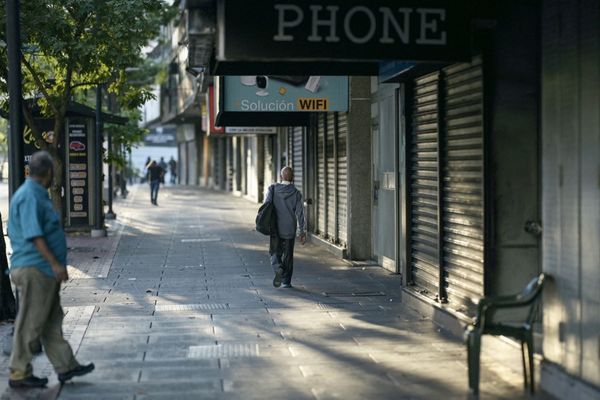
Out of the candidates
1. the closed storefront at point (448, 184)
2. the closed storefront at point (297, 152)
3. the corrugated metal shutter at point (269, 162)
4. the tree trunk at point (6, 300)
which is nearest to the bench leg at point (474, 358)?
the closed storefront at point (448, 184)

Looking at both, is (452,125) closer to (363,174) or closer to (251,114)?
(363,174)

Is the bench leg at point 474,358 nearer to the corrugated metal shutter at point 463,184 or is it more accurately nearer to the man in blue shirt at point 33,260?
the corrugated metal shutter at point 463,184

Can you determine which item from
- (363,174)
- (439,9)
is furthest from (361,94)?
(439,9)

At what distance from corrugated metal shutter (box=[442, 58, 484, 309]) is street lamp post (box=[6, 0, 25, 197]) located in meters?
4.21

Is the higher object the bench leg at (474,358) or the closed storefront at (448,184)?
the closed storefront at (448,184)

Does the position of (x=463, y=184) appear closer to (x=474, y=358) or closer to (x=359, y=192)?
(x=474, y=358)

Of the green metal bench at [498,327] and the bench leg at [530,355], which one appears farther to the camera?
the bench leg at [530,355]

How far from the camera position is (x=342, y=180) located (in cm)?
1773

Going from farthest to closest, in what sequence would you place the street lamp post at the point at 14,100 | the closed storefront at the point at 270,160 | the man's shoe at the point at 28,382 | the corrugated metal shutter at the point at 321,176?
the closed storefront at the point at 270,160, the corrugated metal shutter at the point at 321,176, the street lamp post at the point at 14,100, the man's shoe at the point at 28,382

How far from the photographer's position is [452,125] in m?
9.90

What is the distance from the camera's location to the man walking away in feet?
43.6

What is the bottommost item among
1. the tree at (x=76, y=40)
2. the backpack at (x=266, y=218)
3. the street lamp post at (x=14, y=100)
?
the backpack at (x=266, y=218)

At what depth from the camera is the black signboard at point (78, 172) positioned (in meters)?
22.5

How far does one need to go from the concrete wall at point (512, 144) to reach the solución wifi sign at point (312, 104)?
795 cm
